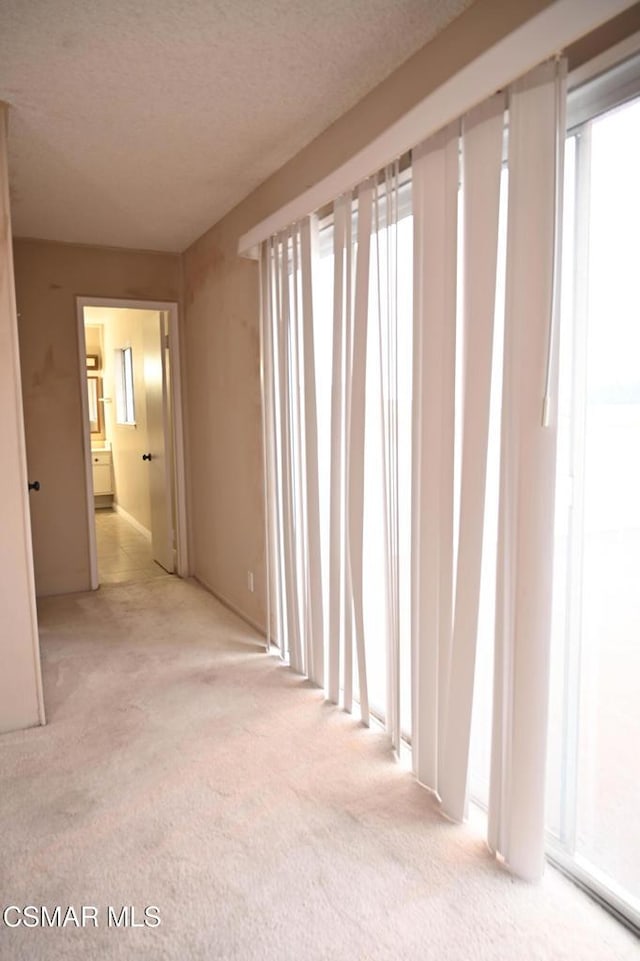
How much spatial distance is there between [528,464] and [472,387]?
314 millimetres

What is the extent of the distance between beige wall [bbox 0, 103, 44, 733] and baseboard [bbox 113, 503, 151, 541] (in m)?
3.84

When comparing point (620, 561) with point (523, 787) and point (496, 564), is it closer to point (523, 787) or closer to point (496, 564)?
point (496, 564)

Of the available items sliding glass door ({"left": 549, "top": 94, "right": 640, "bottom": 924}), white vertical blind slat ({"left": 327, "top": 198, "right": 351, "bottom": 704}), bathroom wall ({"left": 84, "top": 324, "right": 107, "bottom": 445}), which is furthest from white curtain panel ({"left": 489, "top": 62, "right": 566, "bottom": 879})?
bathroom wall ({"left": 84, "top": 324, "right": 107, "bottom": 445})

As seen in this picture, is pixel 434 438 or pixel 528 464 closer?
pixel 528 464

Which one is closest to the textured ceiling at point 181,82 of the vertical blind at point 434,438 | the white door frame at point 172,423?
the vertical blind at point 434,438

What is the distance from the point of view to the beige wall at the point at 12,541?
2.46 metres

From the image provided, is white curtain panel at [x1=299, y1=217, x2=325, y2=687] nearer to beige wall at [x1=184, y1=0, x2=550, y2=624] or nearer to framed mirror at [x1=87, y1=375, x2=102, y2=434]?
beige wall at [x1=184, y1=0, x2=550, y2=624]

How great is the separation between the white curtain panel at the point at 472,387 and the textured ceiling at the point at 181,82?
498mm

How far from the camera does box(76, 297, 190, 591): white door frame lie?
15.0 feet

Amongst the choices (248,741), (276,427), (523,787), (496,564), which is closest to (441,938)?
(523,787)

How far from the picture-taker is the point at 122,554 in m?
5.79

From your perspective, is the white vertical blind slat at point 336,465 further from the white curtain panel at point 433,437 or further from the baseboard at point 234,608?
the baseboard at point 234,608

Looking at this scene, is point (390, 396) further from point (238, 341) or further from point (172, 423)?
point (172, 423)

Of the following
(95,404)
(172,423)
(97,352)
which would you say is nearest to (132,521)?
(95,404)
